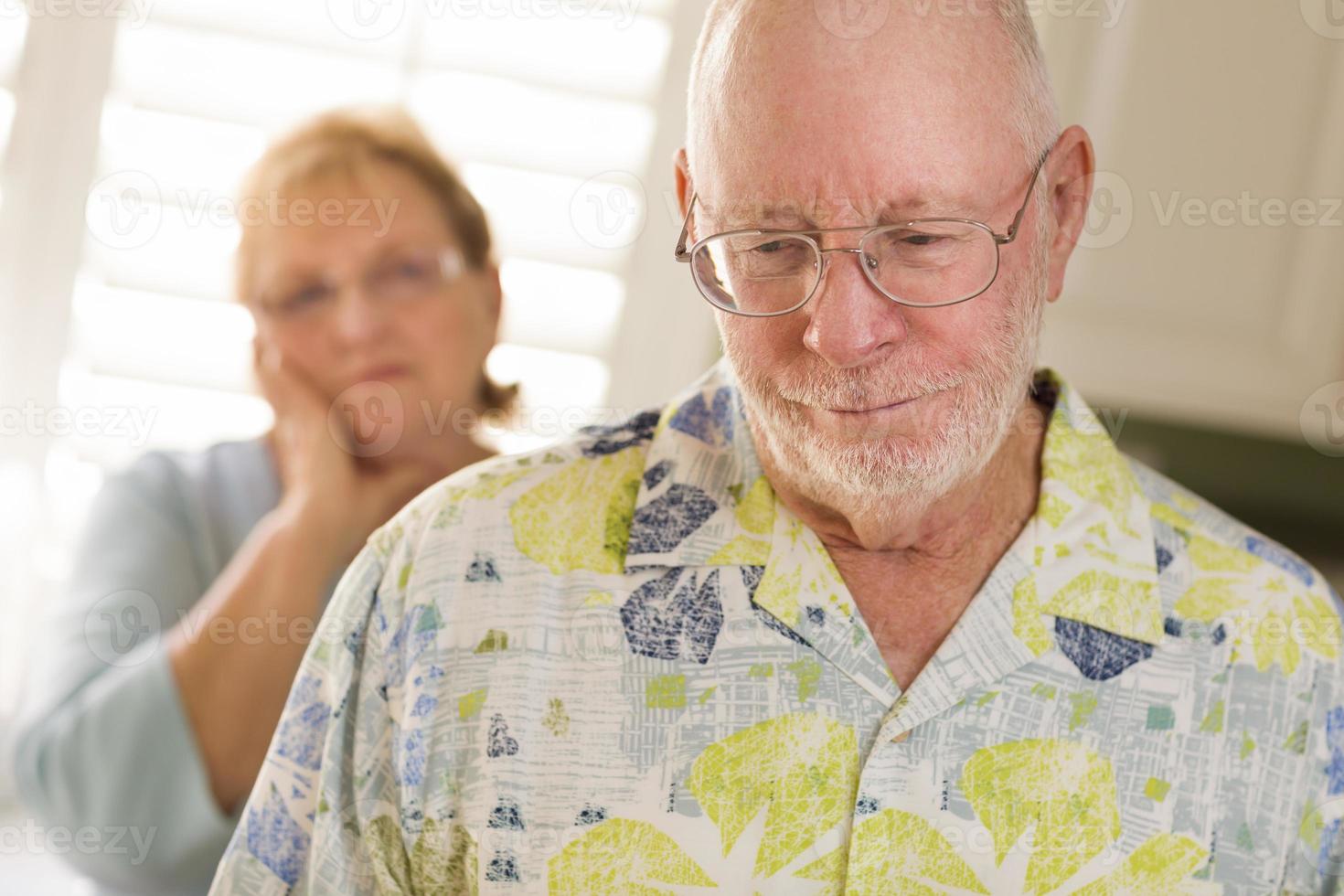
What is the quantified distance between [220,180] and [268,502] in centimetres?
55

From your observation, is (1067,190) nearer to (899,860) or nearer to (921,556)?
(921,556)

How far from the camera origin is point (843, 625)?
3.28ft

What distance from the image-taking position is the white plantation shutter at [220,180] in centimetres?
194

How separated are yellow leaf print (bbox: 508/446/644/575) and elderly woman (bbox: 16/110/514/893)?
1.75ft

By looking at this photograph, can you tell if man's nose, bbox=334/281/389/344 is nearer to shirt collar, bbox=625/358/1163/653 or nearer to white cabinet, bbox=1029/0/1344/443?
shirt collar, bbox=625/358/1163/653

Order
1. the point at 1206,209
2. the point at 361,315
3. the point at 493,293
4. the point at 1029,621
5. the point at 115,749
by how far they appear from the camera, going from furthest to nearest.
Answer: the point at 1206,209, the point at 493,293, the point at 361,315, the point at 115,749, the point at 1029,621

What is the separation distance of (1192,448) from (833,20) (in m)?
1.37

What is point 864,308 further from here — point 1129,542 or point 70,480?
point 70,480

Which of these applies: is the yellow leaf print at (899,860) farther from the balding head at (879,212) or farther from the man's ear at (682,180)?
the man's ear at (682,180)

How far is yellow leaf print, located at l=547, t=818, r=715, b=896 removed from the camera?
0.97 meters

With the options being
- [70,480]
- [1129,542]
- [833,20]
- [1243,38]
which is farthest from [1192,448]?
[70,480]

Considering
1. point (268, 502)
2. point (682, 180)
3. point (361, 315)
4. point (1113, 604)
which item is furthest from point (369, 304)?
point (1113, 604)

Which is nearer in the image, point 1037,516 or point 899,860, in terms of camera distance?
point 899,860

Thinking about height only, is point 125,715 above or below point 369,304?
below
